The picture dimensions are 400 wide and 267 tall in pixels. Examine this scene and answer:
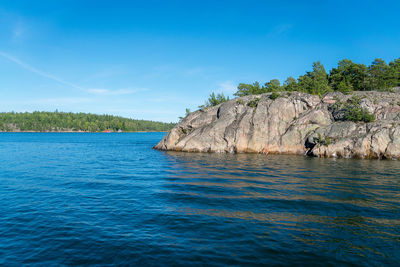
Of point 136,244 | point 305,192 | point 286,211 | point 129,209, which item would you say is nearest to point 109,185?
point 129,209

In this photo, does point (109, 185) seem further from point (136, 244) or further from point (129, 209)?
point (136, 244)

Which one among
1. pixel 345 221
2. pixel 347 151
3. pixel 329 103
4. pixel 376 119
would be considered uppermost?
pixel 329 103

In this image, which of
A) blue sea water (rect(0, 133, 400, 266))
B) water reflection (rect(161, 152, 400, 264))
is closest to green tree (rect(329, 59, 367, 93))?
water reflection (rect(161, 152, 400, 264))

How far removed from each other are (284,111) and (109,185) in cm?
4338

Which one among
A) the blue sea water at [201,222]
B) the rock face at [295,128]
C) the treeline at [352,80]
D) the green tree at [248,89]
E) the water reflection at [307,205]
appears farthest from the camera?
the green tree at [248,89]

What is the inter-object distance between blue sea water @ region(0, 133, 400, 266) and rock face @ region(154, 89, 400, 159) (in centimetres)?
2201

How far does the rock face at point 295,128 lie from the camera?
149 feet

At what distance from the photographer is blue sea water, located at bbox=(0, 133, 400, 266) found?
10.5 metres

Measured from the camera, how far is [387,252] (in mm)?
10562

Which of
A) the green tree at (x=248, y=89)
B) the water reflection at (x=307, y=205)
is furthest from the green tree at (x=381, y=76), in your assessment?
the water reflection at (x=307, y=205)

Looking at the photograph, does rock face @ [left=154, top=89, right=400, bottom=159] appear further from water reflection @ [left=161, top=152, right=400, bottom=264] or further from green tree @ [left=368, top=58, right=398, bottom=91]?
water reflection @ [left=161, top=152, right=400, bottom=264]

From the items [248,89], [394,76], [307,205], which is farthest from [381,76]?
[307,205]

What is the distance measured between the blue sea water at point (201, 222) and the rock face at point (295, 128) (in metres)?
22.0

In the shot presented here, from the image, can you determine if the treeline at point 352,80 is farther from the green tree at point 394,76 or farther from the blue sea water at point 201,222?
the blue sea water at point 201,222
